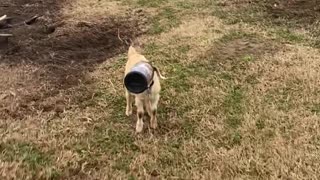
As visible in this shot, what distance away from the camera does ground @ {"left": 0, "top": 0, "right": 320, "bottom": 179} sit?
3.96 meters

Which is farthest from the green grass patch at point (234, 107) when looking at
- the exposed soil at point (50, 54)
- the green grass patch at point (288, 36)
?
the green grass patch at point (288, 36)

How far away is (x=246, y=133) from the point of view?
170 inches

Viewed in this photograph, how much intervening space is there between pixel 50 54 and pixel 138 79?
242cm

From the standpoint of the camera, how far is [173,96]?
5031 millimetres

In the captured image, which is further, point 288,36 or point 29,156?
point 288,36

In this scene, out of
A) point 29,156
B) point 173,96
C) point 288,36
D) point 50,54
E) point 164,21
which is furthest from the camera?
point 164,21

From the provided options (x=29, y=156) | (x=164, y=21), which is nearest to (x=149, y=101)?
(x=29, y=156)

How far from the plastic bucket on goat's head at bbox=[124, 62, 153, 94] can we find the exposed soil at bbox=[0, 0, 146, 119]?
1033 millimetres

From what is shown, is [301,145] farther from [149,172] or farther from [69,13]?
[69,13]

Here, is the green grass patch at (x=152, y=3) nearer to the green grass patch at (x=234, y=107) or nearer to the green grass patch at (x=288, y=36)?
the green grass patch at (x=288, y=36)

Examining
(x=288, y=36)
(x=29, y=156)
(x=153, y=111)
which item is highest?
(x=153, y=111)

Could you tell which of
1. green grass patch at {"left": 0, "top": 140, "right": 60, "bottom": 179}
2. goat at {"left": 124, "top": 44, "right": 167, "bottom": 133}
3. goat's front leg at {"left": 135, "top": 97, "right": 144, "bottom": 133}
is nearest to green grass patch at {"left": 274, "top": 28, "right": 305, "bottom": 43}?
goat at {"left": 124, "top": 44, "right": 167, "bottom": 133}

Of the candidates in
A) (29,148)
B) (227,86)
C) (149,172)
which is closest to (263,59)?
(227,86)

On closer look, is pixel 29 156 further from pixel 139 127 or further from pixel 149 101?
pixel 149 101
